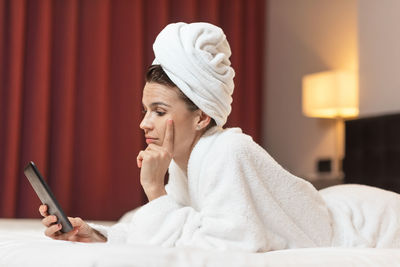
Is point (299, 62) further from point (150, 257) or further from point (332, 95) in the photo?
point (150, 257)

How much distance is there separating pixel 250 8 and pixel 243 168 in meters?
2.95

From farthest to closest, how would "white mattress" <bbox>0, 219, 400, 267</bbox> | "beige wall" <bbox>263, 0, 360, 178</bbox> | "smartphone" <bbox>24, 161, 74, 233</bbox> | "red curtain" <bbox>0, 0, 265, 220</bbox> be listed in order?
"beige wall" <bbox>263, 0, 360, 178</bbox> → "red curtain" <bbox>0, 0, 265, 220</bbox> → "smartphone" <bbox>24, 161, 74, 233</bbox> → "white mattress" <bbox>0, 219, 400, 267</bbox>

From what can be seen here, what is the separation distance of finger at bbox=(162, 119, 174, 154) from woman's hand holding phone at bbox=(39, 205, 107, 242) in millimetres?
267

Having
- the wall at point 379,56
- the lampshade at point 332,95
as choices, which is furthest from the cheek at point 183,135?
the lampshade at point 332,95

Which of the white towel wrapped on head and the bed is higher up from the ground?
the white towel wrapped on head

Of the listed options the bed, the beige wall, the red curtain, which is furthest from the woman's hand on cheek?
the beige wall

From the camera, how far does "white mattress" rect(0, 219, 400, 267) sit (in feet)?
2.73

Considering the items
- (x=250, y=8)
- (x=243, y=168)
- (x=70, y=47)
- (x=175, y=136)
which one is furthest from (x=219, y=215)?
(x=250, y=8)

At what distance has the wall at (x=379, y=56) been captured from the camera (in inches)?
109

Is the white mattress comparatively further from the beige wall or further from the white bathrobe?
the beige wall

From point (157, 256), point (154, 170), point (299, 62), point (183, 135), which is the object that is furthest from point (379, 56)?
point (157, 256)

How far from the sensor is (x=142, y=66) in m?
3.48

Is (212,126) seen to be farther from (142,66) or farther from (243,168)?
(142,66)

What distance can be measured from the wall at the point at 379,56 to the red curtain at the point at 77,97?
4.00 feet
